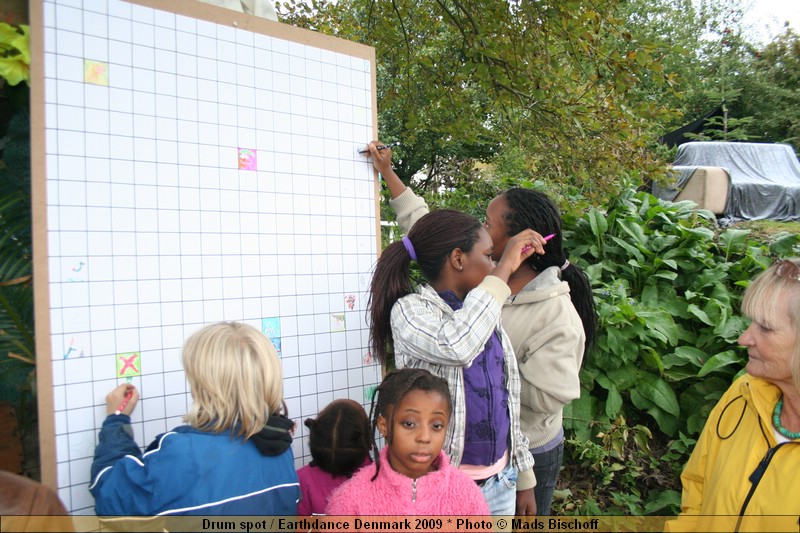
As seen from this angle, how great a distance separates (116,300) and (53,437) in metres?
0.42

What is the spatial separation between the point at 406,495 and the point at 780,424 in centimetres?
120

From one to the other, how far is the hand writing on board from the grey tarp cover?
31.5 feet

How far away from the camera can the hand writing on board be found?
64.0 inches

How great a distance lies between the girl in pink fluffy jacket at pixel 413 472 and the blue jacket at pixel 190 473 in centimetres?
23

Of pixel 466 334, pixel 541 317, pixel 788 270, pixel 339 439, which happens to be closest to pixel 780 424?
pixel 788 270

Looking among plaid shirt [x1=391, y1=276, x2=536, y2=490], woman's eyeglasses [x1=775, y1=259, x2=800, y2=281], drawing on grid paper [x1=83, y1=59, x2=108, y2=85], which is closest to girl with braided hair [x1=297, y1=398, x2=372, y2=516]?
plaid shirt [x1=391, y1=276, x2=536, y2=490]

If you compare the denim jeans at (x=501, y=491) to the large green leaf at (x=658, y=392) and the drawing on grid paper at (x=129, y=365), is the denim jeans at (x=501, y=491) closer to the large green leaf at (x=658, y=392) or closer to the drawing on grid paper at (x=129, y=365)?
the drawing on grid paper at (x=129, y=365)

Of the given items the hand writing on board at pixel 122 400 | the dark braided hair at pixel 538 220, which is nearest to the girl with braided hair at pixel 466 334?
the dark braided hair at pixel 538 220

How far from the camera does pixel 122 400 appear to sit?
1640mm

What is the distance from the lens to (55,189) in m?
1.61

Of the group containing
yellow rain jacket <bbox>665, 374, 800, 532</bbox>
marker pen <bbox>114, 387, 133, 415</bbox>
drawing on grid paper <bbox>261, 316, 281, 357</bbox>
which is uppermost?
drawing on grid paper <bbox>261, 316, 281, 357</bbox>

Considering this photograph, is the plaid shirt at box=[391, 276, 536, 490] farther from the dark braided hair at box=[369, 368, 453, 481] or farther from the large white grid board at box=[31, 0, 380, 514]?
the large white grid board at box=[31, 0, 380, 514]

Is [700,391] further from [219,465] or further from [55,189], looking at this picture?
[55,189]

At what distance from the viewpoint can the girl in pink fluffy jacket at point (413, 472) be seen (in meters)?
1.58
